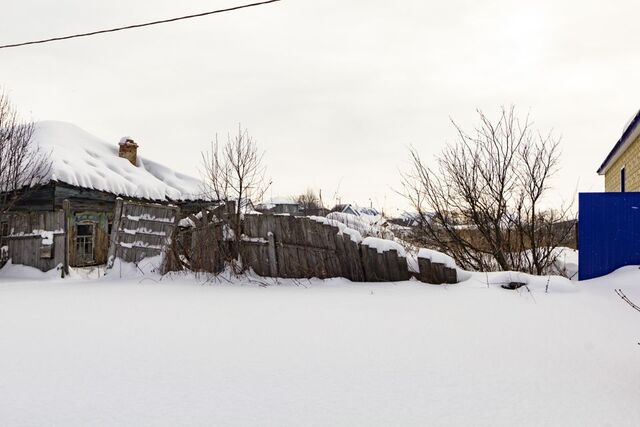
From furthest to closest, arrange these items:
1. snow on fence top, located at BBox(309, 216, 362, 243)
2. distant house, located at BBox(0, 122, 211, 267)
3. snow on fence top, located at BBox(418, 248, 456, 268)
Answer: distant house, located at BBox(0, 122, 211, 267)
snow on fence top, located at BBox(309, 216, 362, 243)
snow on fence top, located at BBox(418, 248, 456, 268)

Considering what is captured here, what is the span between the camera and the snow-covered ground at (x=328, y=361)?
204cm

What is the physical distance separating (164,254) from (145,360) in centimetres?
556

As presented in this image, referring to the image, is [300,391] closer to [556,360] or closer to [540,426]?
[540,426]

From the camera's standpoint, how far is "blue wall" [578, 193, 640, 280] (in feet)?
20.1

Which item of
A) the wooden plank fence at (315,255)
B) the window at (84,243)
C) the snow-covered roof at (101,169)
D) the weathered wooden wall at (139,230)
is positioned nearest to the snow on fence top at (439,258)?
the wooden plank fence at (315,255)

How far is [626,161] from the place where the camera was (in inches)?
436

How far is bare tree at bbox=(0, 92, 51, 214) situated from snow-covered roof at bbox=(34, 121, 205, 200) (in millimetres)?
409

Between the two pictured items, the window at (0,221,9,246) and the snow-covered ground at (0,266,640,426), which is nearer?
the snow-covered ground at (0,266,640,426)

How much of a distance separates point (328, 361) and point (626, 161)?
457 inches

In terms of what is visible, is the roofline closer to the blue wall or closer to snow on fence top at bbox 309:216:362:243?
the blue wall

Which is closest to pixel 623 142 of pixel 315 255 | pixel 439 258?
pixel 439 258

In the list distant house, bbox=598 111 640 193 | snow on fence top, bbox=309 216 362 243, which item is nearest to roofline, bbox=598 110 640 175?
distant house, bbox=598 111 640 193

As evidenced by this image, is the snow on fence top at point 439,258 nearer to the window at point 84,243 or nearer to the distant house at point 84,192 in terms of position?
the distant house at point 84,192

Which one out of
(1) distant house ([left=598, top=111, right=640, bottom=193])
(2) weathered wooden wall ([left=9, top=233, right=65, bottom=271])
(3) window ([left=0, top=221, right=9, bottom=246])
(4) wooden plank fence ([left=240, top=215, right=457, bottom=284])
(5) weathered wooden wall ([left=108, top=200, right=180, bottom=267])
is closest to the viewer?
(4) wooden plank fence ([left=240, top=215, right=457, bottom=284])
